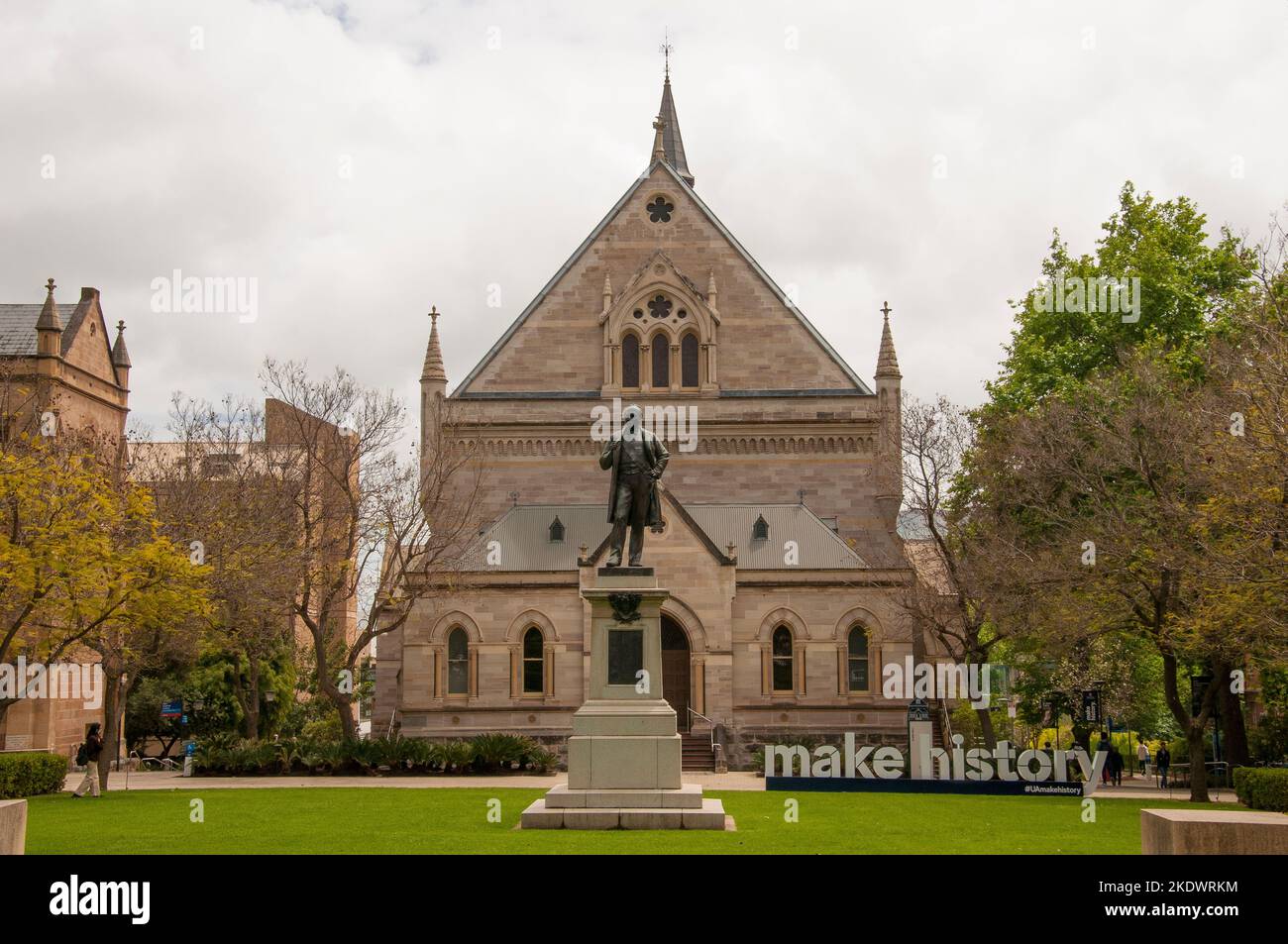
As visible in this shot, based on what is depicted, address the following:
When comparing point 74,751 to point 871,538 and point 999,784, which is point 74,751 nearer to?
point 871,538

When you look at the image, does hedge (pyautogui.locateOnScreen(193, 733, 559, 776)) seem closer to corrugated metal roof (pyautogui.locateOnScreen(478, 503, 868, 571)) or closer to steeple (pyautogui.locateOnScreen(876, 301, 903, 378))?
corrugated metal roof (pyautogui.locateOnScreen(478, 503, 868, 571))

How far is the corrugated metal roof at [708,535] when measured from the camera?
43406mm

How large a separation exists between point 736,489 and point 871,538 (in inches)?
191

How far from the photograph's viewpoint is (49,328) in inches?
1828

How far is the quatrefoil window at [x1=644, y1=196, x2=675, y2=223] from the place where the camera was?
49812 mm

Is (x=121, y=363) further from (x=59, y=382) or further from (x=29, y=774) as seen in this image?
(x=29, y=774)

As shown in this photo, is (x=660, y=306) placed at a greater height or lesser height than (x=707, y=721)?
greater

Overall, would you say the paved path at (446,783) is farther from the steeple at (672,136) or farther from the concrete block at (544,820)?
the steeple at (672,136)

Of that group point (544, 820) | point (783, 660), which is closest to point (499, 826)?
point (544, 820)

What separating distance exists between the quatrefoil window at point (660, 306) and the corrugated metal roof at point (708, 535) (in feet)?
23.2

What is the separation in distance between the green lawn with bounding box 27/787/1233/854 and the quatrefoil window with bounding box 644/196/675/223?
26499 millimetres

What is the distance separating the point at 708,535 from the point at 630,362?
770cm
